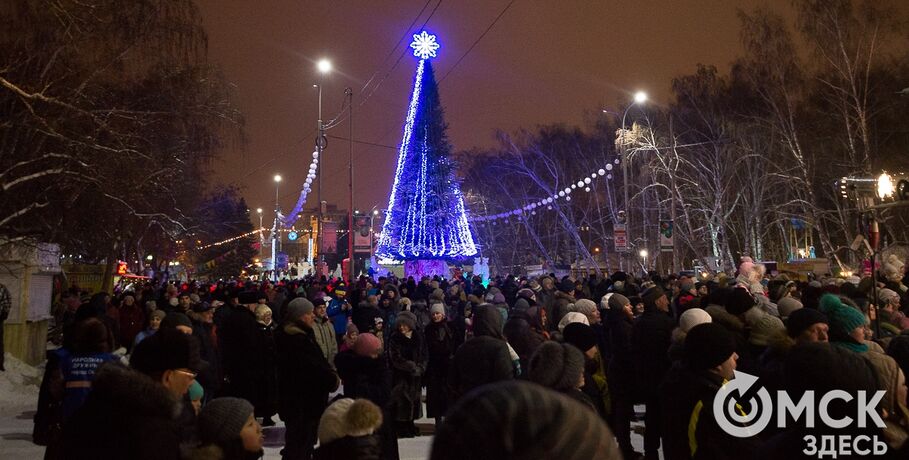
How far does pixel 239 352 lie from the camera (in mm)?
9016

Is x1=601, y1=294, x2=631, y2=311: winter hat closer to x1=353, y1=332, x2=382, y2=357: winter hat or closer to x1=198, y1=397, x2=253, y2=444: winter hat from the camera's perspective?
x1=353, y1=332, x2=382, y2=357: winter hat

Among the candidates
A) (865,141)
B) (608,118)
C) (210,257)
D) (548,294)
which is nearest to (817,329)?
(548,294)

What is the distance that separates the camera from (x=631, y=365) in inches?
321

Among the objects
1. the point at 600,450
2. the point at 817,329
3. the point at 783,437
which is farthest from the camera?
the point at 817,329

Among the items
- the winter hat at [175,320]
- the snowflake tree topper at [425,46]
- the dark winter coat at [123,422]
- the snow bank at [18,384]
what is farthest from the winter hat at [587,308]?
the snowflake tree topper at [425,46]

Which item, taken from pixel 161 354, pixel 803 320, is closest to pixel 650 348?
pixel 803 320

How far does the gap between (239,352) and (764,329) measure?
5776 millimetres

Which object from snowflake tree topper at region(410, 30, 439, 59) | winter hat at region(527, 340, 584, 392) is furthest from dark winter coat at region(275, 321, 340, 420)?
snowflake tree topper at region(410, 30, 439, 59)

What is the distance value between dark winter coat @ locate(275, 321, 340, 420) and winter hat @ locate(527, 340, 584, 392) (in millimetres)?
2625

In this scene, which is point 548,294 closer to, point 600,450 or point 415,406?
point 415,406

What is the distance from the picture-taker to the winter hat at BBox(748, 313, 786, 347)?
6.30 meters

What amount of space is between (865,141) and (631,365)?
24.9 m

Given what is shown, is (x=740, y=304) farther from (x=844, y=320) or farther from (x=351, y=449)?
(x=351, y=449)

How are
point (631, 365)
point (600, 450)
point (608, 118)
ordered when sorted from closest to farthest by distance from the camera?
1. point (600, 450)
2. point (631, 365)
3. point (608, 118)
